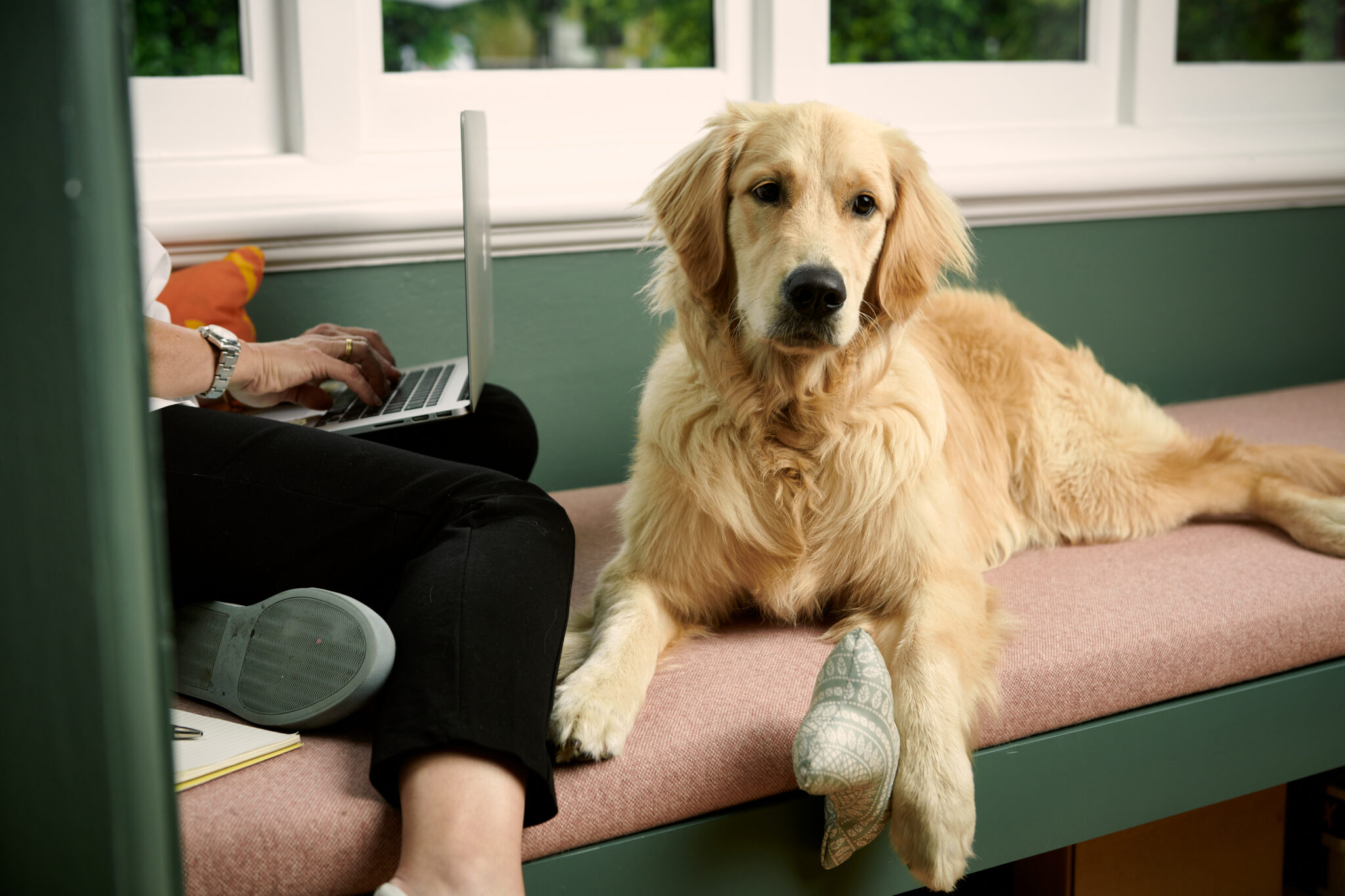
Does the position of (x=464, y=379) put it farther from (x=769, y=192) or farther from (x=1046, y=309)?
(x=1046, y=309)

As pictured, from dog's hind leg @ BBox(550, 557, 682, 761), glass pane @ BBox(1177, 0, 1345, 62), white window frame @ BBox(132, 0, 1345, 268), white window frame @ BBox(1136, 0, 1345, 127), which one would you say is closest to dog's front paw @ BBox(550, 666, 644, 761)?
dog's hind leg @ BBox(550, 557, 682, 761)

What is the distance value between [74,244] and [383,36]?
1.89 m

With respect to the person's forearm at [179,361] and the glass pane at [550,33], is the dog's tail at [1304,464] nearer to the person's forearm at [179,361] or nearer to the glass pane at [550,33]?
the glass pane at [550,33]

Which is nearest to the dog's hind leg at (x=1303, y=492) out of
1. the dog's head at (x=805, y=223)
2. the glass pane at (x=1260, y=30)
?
the dog's head at (x=805, y=223)

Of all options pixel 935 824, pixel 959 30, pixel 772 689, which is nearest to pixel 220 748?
pixel 772 689

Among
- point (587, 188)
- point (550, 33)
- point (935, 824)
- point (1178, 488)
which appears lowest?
point (935, 824)

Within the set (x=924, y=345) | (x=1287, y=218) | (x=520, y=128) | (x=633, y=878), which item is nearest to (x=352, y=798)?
(x=633, y=878)

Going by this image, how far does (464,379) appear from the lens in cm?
166

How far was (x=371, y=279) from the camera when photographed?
6.43 feet

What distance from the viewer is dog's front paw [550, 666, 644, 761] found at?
3.19ft

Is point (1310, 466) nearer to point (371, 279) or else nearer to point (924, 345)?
point (924, 345)

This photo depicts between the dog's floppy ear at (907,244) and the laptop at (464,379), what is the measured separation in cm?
60

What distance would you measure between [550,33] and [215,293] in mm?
2719

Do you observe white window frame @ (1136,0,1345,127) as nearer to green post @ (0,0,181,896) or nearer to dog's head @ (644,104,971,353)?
dog's head @ (644,104,971,353)
